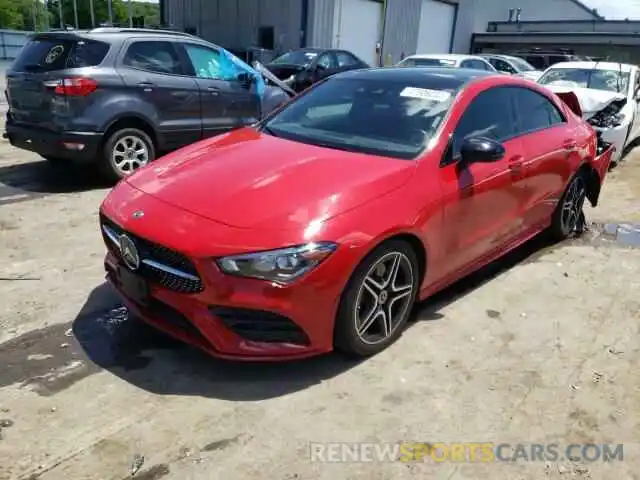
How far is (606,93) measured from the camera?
28.1 feet

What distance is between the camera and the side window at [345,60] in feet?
48.5

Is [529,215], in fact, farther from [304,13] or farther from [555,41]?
[555,41]

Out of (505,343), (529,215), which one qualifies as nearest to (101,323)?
(505,343)

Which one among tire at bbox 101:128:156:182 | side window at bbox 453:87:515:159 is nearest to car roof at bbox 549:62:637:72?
side window at bbox 453:87:515:159

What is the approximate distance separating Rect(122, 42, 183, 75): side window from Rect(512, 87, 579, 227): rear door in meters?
4.22

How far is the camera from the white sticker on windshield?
3.73 meters

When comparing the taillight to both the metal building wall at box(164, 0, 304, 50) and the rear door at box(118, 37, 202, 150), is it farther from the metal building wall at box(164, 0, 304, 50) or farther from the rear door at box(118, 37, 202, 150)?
the metal building wall at box(164, 0, 304, 50)

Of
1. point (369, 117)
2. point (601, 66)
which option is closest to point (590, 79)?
point (601, 66)

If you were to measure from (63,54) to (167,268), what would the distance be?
438 centimetres

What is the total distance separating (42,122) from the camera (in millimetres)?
6062

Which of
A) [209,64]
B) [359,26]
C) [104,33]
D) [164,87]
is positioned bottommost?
[164,87]

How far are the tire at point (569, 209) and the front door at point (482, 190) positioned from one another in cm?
86

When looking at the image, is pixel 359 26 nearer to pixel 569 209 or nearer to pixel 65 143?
pixel 65 143

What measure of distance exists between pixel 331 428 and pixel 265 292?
2.30ft
